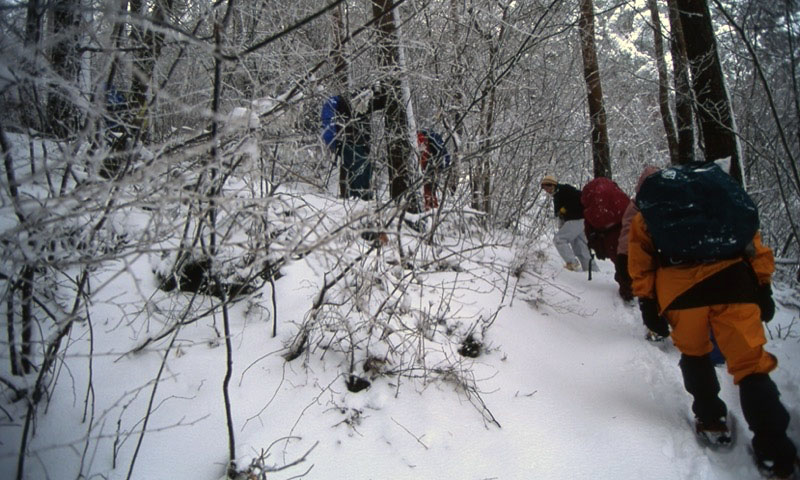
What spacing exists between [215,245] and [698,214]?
7.70 ft

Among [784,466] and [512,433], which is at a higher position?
[784,466]

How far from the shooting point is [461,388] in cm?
267

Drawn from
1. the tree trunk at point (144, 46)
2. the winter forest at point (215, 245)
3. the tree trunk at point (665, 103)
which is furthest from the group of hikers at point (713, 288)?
the tree trunk at point (665, 103)

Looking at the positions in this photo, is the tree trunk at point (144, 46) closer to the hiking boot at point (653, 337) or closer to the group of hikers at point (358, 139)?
the group of hikers at point (358, 139)

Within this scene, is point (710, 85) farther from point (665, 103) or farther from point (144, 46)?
point (144, 46)

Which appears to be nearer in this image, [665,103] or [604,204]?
[604,204]

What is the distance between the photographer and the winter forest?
1.42 meters

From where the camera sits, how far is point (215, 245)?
1247 mm

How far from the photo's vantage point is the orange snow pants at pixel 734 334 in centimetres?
212

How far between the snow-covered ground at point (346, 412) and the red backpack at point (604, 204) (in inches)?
64.6

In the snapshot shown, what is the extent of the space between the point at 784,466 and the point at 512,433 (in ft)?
4.41

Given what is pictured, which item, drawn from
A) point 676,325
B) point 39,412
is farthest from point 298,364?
point 676,325

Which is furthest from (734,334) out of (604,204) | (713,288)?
(604,204)

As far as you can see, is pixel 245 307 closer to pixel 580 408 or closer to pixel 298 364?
pixel 298 364
